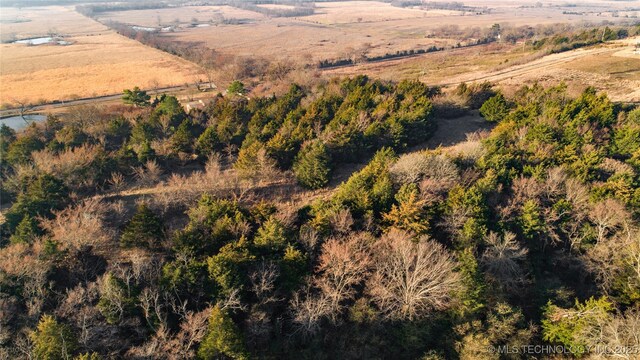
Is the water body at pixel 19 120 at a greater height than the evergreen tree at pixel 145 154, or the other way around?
the evergreen tree at pixel 145 154

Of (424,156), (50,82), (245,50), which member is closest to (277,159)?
(424,156)

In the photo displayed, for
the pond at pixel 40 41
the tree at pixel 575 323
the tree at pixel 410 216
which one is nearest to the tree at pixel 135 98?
the tree at pixel 410 216

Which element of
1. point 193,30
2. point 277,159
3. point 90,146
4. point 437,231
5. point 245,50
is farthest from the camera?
point 193,30

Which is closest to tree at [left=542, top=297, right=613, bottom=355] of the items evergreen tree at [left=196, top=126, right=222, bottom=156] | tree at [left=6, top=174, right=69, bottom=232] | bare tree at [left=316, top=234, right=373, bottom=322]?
bare tree at [left=316, top=234, right=373, bottom=322]

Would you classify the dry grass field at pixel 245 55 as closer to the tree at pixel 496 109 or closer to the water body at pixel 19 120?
the water body at pixel 19 120

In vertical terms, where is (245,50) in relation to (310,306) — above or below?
above

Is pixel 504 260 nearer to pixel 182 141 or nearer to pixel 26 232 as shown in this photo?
pixel 182 141

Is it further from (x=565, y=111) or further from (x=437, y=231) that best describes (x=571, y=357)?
(x=565, y=111)

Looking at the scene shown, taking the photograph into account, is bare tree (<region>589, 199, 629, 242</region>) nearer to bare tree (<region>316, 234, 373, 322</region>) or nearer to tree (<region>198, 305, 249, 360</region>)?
bare tree (<region>316, 234, 373, 322</region>)
